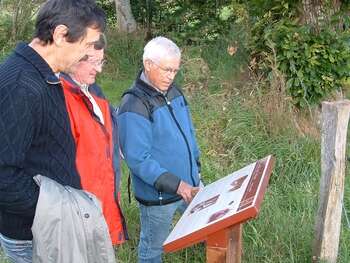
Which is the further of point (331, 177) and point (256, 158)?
point (256, 158)

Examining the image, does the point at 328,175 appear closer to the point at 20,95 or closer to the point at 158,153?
the point at 158,153

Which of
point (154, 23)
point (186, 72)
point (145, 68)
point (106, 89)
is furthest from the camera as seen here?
point (154, 23)

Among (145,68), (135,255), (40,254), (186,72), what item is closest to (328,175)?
(145,68)

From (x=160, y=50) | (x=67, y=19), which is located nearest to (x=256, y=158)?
→ (x=160, y=50)

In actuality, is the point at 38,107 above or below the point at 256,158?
above

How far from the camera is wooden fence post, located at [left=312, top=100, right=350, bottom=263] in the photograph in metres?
3.03

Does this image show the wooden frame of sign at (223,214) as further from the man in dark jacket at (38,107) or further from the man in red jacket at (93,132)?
the man in dark jacket at (38,107)

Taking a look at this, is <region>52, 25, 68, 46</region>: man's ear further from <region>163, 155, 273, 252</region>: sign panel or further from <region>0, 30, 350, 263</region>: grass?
<region>0, 30, 350, 263</region>: grass

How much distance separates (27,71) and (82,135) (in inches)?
17.8

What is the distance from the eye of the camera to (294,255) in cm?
354

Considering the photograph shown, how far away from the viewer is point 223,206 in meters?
2.21

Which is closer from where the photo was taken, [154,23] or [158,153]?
[158,153]

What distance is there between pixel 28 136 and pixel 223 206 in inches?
31.6

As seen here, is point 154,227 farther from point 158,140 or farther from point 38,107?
point 38,107
